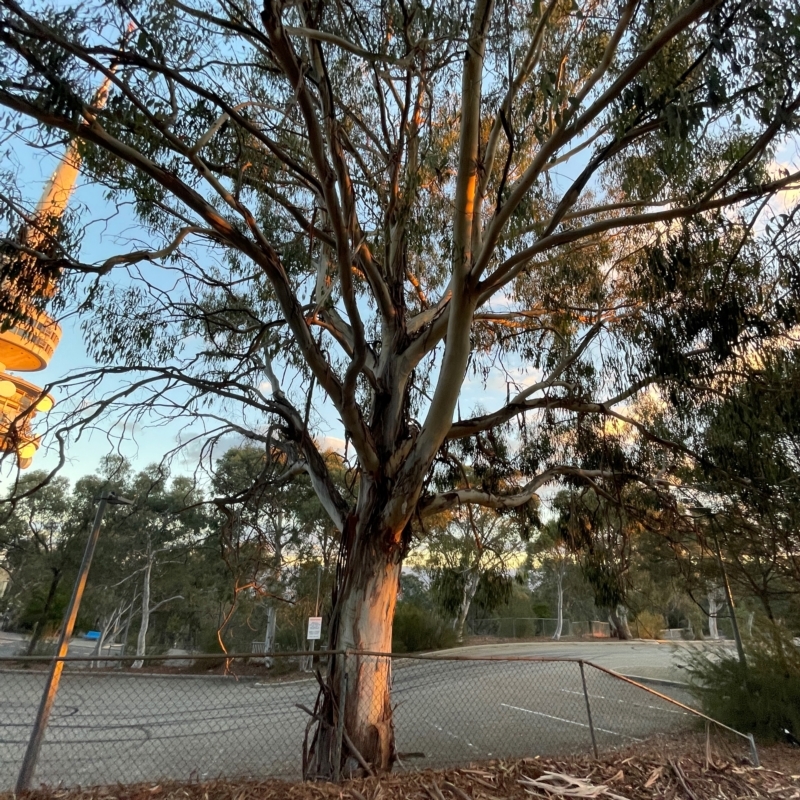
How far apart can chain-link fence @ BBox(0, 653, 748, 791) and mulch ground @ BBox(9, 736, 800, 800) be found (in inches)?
21.6

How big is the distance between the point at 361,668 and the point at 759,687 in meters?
5.51

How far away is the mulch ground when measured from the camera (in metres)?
2.94

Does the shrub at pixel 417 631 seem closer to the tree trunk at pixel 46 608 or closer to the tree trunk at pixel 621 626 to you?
the tree trunk at pixel 621 626

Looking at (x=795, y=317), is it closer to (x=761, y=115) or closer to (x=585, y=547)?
(x=761, y=115)

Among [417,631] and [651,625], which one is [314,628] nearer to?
[417,631]

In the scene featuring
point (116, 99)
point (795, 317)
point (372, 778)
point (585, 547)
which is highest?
point (116, 99)

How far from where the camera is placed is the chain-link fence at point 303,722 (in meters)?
6.34

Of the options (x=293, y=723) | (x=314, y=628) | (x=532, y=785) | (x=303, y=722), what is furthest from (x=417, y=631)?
(x=532, y=785)

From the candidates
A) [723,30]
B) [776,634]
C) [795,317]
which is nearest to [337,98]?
[723,30]

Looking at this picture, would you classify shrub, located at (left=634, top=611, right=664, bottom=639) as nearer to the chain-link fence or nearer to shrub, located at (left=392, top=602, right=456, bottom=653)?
shrub, located at (left=392, top=602, right=456, bottom=653)

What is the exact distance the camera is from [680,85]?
3.72 meters

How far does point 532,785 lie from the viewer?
3158mm

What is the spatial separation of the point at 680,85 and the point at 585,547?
5604mm

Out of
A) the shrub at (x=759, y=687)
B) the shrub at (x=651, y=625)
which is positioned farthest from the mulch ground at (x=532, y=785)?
the shrub at (x=651, y=625)
